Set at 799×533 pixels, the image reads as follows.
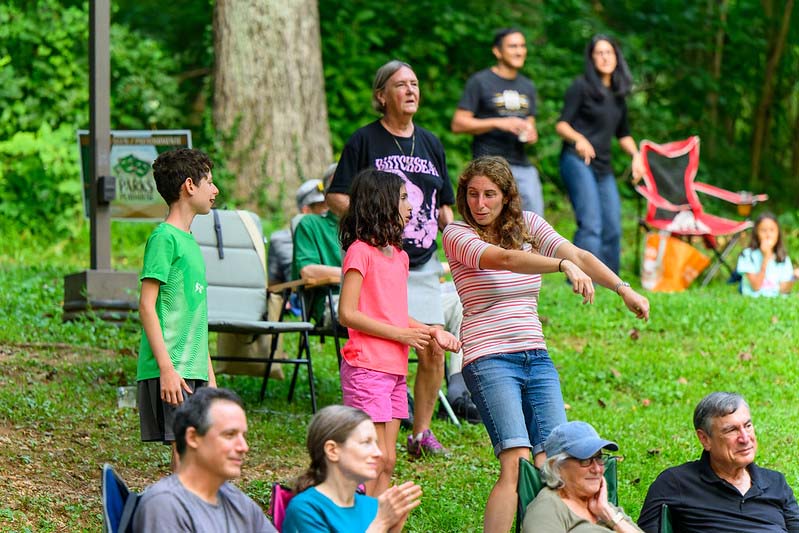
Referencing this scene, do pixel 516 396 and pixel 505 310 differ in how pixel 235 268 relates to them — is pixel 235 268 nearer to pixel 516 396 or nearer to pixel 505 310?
pixel 505 310

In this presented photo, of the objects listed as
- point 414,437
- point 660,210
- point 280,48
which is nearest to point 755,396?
point 414,437

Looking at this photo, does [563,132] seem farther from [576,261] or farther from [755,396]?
[576,261]

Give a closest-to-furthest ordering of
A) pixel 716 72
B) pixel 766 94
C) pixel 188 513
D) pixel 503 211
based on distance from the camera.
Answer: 1. pixel 188 513
2. pixel 503 211
3. pixel 766 94
4. pixel 716 72

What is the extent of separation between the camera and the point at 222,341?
24.6ft

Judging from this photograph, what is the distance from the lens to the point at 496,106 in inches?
357

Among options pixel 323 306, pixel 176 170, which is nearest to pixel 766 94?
pixel 323 306

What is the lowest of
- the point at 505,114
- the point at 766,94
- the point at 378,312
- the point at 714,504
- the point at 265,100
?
the point at 714,504

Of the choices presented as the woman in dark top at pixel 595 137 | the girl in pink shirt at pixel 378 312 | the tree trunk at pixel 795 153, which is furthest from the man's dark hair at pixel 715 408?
the tree trunk at pixel 795 153

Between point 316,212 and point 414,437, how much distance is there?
72.5 inches

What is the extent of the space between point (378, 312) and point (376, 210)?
385 mm

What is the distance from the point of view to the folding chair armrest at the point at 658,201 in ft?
35.8

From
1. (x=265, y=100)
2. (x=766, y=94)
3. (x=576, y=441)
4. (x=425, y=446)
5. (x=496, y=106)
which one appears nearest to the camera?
(x=576, y=441)

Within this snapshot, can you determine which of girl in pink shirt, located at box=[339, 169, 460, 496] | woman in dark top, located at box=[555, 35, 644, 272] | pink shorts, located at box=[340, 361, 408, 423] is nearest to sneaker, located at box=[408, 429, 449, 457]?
girl in pink shirt, located at box=[339, 169, 460, 496]

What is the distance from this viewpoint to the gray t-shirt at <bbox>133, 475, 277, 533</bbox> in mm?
3652
